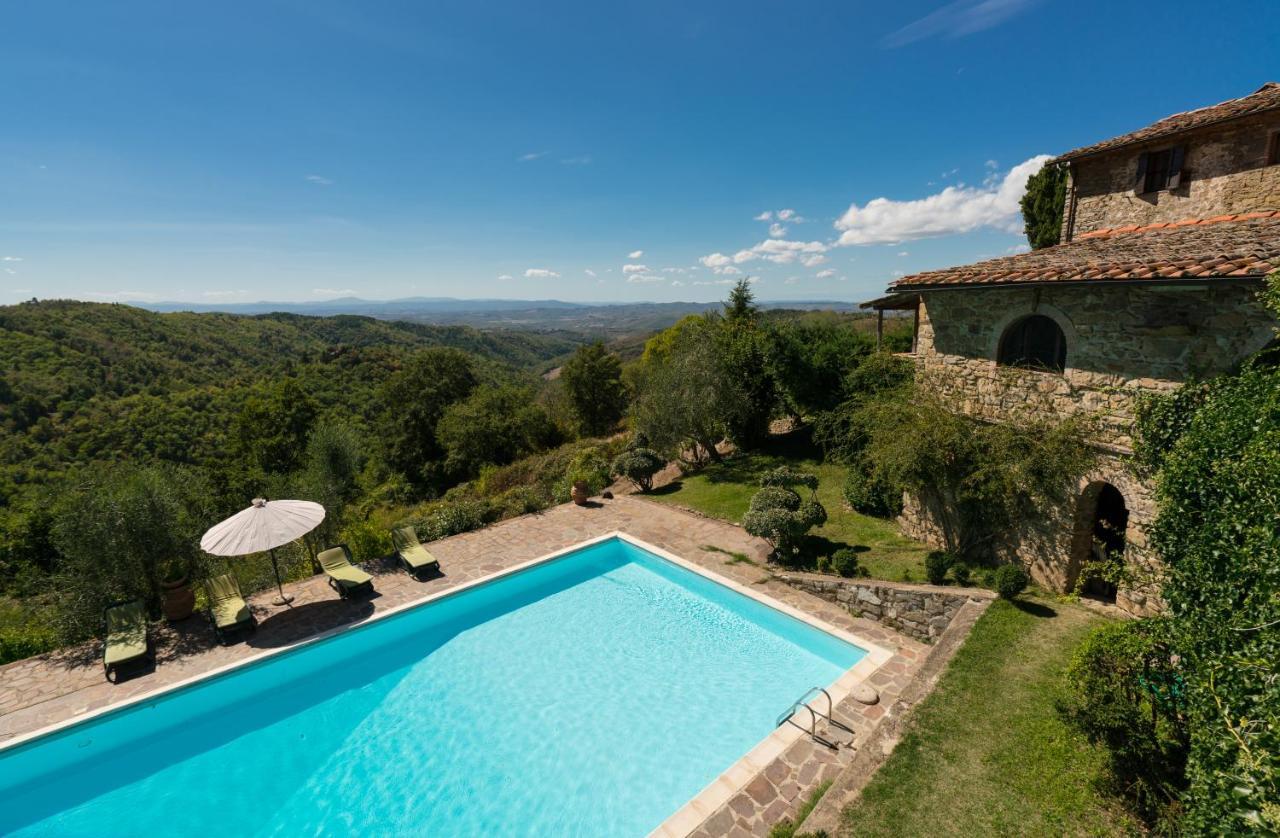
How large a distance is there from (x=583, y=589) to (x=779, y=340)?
45.1ft

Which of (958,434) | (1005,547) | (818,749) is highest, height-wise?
(958,434)

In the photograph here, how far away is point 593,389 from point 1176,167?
3264 cm

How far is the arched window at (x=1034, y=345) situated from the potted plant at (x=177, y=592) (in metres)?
17.7

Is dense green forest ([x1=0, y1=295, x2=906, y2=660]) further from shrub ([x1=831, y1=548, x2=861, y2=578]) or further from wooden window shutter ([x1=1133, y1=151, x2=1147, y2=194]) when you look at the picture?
wooden window shutter ([x1=1133, y1=151, x2=1147, y2=194])

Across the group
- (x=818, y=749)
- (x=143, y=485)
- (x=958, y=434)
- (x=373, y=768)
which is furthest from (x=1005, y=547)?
(x=143, y=485)

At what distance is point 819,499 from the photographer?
1694 cm

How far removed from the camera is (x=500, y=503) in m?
17.7

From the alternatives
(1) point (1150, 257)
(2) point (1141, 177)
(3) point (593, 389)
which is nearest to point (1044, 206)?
(2) point (1141, 177)

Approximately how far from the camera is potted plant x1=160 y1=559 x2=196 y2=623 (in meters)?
11.1

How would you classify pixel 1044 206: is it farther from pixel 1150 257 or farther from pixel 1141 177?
pixel 1150 257

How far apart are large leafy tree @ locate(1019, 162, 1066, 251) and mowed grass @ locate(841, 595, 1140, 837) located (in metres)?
25.0

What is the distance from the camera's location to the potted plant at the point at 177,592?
11117 mm

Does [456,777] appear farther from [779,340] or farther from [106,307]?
[106,307]

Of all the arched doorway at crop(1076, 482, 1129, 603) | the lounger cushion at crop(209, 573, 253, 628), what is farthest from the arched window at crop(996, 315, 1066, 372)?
the lounger cushion at crop(209, 573, 253, 628)
